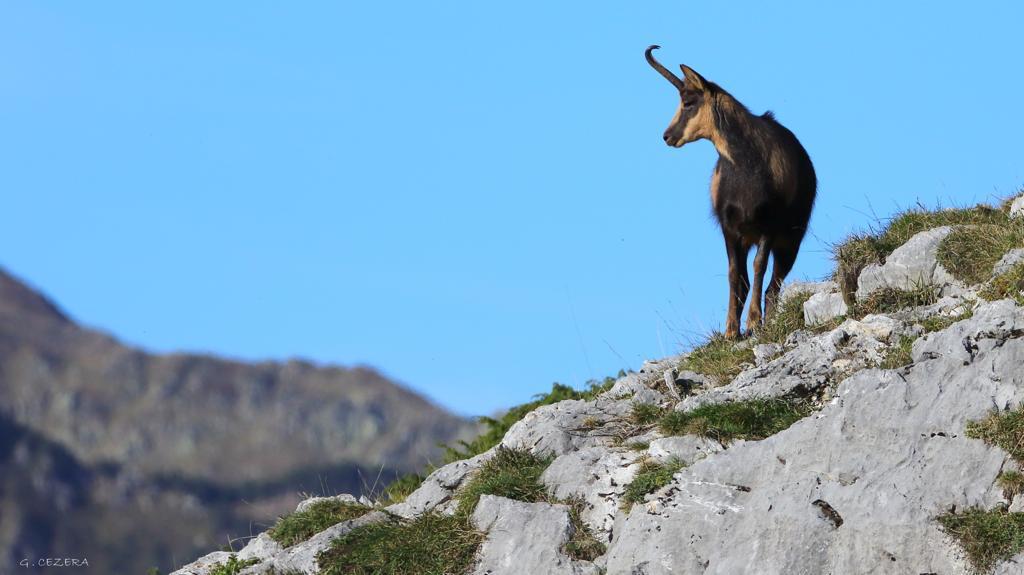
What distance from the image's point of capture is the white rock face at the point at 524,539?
1066 centimetres

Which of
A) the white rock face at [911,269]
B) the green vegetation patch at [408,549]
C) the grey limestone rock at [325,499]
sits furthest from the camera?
the white rock face at [911,269]

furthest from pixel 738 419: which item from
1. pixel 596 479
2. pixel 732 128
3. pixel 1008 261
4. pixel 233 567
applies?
pixel 233 567

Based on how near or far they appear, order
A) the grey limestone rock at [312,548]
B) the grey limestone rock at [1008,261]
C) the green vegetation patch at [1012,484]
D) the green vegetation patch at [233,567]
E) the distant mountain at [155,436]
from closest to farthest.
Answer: the green vegetation patch at [1012,484], the grey limestone rock at [312,548], the grey limestone rock at [1008,261], the green vegetation patch at [233,567], the distant mountain at [155,436]

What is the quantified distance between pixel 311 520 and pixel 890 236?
247 inches

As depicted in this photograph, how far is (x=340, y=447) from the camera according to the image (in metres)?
173

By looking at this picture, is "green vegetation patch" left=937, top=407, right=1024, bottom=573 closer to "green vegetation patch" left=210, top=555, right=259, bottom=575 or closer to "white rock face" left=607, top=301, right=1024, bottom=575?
"white rock face" left=607, top=301, right=1024, bottom=575

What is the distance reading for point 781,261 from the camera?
49.3 ft

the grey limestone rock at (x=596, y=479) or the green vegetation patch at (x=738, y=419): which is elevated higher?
the green vegetation patch at (x=738, y=419)

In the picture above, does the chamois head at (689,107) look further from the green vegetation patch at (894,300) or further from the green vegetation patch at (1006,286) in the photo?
the green vegetation patch at (1006,286)

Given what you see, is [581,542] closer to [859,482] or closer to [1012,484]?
[859,482]

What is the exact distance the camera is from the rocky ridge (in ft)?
31.5

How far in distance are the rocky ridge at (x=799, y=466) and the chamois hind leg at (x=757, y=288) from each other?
1.26m

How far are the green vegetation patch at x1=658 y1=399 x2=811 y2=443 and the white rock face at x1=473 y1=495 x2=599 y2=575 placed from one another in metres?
1.21

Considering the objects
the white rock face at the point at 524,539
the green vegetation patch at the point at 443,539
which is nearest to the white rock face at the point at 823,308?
the green vegetation patch at the point at 443,539
